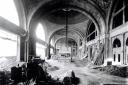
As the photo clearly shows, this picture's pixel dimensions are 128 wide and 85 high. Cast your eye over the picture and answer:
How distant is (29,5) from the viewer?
10.3 metres

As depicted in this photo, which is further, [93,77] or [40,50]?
[40,50]

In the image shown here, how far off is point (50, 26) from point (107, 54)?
1157 cm

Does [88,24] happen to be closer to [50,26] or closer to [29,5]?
[50,26]

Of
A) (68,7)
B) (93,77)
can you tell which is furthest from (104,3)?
(93,77)

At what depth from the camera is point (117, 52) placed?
9930 mm

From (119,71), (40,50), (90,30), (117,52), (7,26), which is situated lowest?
(119,71)

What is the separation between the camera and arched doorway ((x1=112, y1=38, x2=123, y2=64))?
9.42 meters

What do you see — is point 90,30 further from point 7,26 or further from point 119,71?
point 7,26

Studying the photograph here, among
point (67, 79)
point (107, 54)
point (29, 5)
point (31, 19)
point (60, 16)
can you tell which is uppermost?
point (60, 16)

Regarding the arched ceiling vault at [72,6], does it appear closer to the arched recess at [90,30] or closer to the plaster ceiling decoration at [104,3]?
the plaster ceiling decoration at [104,3]

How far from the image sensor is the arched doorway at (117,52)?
371 inches

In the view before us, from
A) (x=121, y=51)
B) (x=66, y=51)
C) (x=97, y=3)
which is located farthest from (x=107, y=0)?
(x=66, y=51)

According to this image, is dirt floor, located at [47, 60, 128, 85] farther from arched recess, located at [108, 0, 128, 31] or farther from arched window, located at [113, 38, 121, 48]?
arched recess, located at [108, 0, 128, 31]

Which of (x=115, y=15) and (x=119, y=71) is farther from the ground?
(x=115, y=15)
